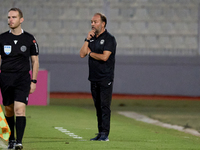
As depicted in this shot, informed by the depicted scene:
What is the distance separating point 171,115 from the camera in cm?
1367

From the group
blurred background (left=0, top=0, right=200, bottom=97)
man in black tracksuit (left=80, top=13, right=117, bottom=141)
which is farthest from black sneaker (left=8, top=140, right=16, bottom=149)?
blurred background (left=0, top=0, right=200, bottom=97)

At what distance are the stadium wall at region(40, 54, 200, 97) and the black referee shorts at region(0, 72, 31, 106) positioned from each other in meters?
15.7

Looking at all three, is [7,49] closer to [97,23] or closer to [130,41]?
[97,23]

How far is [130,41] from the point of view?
22312 mm

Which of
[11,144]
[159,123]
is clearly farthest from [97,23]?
[159,123]

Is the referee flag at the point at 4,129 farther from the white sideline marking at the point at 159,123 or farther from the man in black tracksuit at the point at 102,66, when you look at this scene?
the white sideline marking at the point at 159,123

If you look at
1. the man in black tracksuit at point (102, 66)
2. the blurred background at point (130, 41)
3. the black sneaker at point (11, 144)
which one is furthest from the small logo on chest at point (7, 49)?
the blurred background at point (130, 41)

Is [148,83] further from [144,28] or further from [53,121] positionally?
[53,121]

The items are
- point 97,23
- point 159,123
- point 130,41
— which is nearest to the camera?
point 97,23

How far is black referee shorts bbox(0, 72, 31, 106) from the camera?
6.17 metres

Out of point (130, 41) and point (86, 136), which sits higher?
point (130, 41)

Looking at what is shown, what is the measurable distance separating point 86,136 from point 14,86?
7.18ft

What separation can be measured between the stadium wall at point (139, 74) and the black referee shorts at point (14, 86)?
51.4 feet

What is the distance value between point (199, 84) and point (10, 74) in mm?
16716
